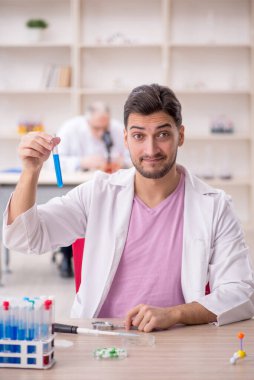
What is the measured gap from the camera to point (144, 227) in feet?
6.84

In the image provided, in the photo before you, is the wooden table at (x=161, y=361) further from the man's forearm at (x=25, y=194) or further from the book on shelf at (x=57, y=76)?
the book on shelf at (x=57, y=76)

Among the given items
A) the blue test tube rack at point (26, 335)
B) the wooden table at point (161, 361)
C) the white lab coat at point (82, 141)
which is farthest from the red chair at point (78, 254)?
the white lab coat at point (82, 141)

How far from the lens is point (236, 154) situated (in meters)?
7.41

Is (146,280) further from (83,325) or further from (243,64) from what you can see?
(243,64)

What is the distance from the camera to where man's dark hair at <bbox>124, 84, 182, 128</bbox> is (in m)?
2.01

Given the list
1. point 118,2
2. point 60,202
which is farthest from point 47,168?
point 60,202

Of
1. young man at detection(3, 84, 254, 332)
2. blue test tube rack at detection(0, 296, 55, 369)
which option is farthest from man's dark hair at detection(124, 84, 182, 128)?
blue test tube rack at detection(0, 296, 55, 369)

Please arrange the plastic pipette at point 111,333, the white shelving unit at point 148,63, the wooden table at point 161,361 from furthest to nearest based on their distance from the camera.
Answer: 1. the white shelving unit at point 148,63
2. the plastic pipette at point 111,333
3. the wooden table at point 161,361

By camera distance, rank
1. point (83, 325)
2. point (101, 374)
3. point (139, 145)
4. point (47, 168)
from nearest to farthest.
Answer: point (101, 374) → point (83, 325) → point (139, 145) → point (47, 168)

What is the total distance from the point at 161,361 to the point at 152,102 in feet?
2.67

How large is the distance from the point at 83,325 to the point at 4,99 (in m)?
5.88

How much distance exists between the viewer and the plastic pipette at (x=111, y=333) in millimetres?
1606

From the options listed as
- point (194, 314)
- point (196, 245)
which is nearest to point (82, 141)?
point (196, 245)

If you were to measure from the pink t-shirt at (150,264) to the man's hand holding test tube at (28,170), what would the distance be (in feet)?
1.15
